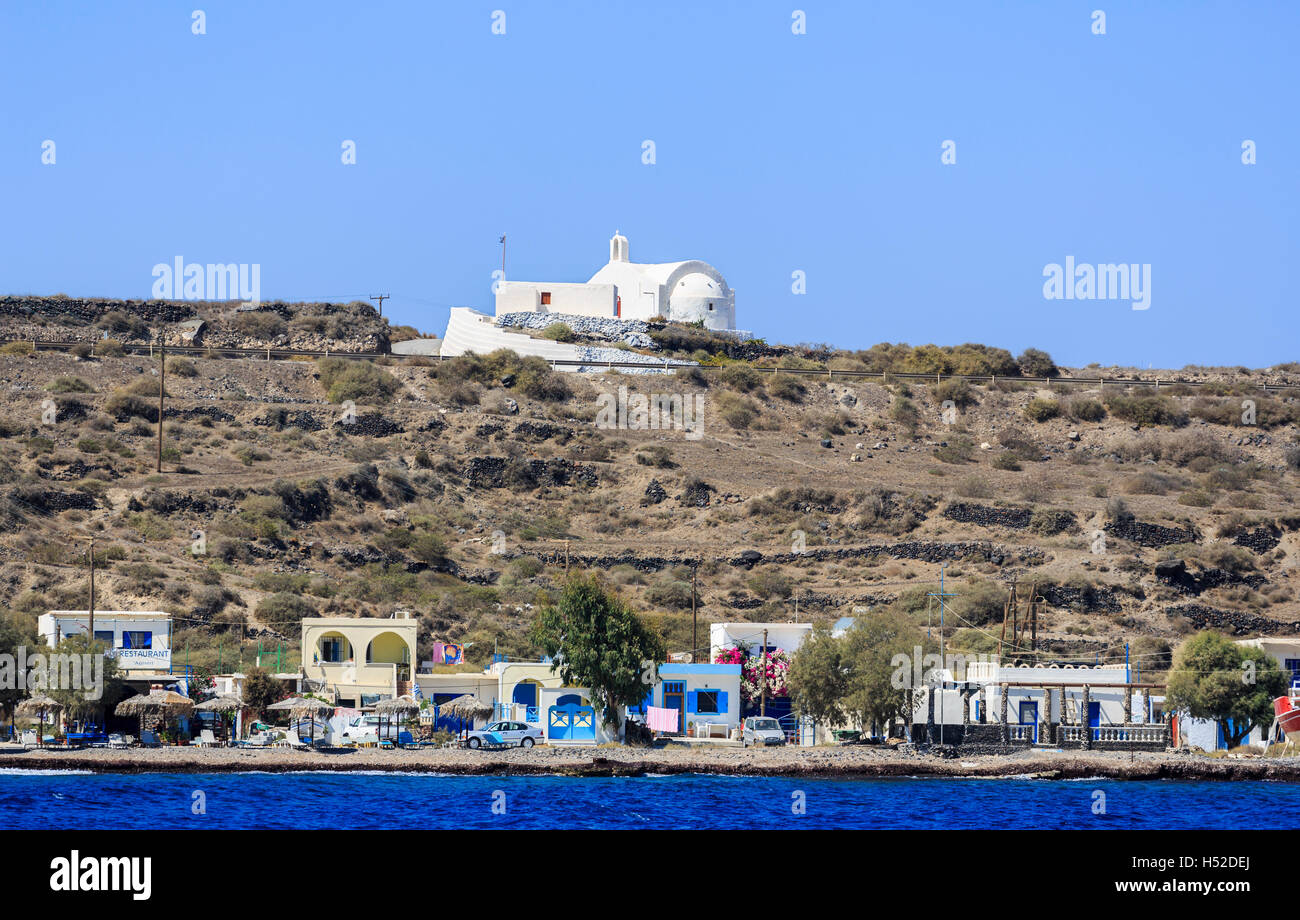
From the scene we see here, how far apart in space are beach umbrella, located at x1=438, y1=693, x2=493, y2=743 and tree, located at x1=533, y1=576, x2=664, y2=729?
226 centimetres

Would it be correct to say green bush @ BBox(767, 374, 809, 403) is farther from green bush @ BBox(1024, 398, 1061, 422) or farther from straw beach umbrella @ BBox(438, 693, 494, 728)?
straw beach umbrella @ BBox(438, 693, 494, 728)

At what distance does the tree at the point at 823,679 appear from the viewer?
132ft

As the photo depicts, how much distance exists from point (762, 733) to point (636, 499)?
3211cm

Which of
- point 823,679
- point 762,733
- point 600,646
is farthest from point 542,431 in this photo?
point 823,679

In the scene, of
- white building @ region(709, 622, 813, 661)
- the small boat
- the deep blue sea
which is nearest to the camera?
the deep blue sea

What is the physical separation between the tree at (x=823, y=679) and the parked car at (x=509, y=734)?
6.98 m

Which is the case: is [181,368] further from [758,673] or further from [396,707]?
[396,707]

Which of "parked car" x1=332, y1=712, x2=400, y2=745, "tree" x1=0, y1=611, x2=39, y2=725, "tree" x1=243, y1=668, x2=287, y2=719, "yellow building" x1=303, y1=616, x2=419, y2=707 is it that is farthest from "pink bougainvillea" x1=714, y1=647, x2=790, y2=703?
"tree" x1=0, y1=611, x2=39, y2=725

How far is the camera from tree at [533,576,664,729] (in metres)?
38.9

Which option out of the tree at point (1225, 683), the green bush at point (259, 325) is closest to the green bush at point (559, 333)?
the green bush at point (259, 325)

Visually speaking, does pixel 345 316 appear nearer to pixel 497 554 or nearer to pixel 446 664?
pixel 497 554

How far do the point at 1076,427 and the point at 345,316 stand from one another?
45.8 m

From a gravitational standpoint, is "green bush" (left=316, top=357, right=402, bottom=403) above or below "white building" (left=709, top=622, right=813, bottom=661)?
above

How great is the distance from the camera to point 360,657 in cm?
4338
